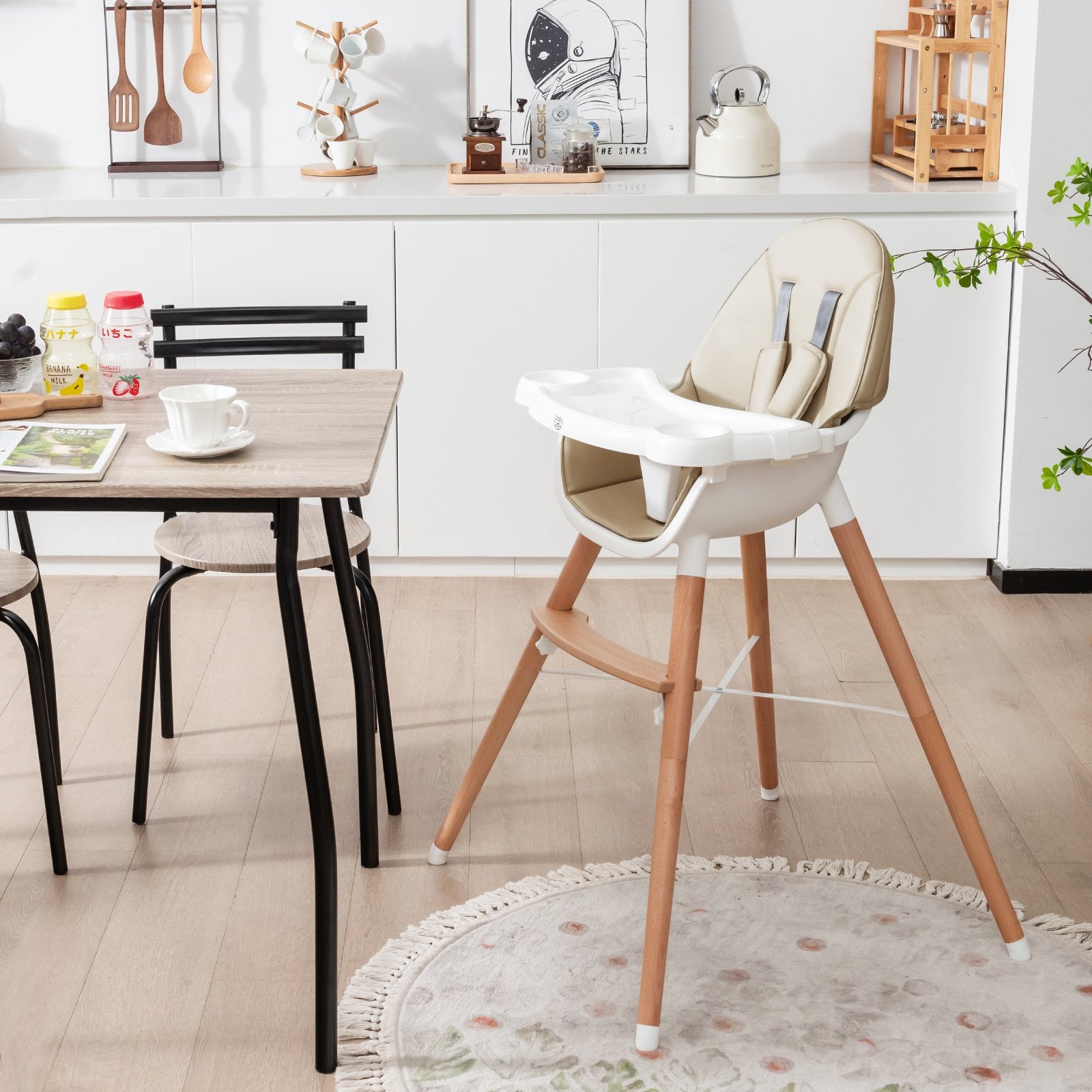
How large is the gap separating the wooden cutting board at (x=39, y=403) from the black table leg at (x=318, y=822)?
49 centimetres

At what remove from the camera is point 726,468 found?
169 centimetres

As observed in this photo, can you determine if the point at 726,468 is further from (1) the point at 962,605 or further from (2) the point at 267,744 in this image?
(1) the point at 962,605

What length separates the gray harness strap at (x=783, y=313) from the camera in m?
1.91

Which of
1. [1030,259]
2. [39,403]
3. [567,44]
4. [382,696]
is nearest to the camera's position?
[39,403]

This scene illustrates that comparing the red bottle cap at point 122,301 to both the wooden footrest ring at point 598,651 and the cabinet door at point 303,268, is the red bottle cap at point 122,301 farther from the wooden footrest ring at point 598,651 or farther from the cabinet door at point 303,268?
the cabinet door at point 303,268

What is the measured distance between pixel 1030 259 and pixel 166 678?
1.88 meters

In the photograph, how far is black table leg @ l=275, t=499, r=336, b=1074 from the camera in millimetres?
1660

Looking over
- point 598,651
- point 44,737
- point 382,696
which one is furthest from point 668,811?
point 44,737

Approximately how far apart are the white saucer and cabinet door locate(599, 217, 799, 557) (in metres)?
1.49

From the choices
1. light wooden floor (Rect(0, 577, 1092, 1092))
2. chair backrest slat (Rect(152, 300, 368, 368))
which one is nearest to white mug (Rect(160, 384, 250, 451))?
chair backrest slat (Rect(152, 300, 368, 368))

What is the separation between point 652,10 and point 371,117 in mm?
786

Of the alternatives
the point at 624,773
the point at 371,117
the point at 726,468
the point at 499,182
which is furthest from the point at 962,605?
the point at 371,117

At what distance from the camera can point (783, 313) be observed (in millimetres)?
1906

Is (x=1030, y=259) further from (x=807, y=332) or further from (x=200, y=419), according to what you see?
(x=200, y=419)
